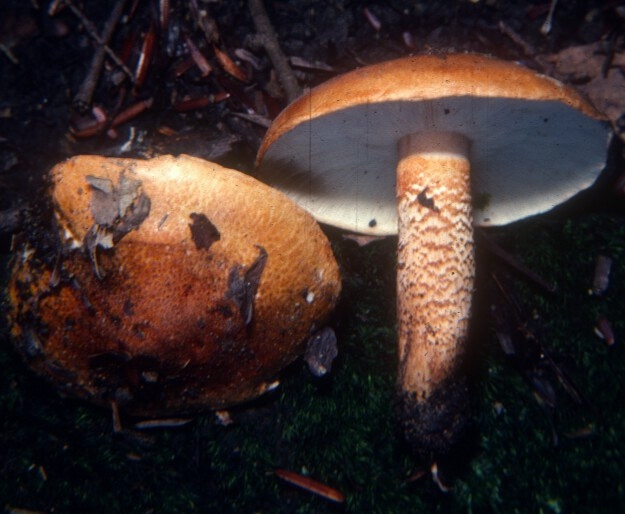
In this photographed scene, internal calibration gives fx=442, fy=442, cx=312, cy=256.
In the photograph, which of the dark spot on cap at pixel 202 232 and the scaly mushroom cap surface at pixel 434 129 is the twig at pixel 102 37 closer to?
the scaly mushroom cap surface at pixel 434 129

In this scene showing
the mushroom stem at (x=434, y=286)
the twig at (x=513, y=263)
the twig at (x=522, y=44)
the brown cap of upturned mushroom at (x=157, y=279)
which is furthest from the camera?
the twig at (x=522, y=44)

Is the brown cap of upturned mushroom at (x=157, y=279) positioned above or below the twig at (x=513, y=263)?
above

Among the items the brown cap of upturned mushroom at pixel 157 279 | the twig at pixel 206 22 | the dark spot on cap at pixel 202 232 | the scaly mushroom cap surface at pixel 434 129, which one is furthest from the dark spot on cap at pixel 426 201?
the twig at pixel 206 22

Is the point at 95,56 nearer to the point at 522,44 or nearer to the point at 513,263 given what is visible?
the point at 522,44

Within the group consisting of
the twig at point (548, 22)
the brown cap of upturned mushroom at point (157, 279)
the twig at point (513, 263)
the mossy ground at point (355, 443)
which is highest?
the twig at point (548, 22)

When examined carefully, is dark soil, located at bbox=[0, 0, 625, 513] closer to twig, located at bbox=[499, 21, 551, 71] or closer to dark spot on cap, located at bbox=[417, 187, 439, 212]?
twig, located at bbox=[499, 21, 551, 71]

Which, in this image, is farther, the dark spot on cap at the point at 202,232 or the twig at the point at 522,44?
the twig at the point at 522,44

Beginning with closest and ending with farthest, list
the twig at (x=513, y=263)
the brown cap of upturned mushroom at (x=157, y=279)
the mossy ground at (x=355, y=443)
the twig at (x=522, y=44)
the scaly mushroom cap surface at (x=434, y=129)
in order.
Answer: the scaly mushroom cap surface at (x=434, y=129)
the brown cap of upturned mushroom at (x=157, y=279)
the mossy ground at (x=355, y=443)
the twig at (x=513, y=263)
the twig at (x=522, y=44)

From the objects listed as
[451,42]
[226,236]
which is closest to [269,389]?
[226,236]
